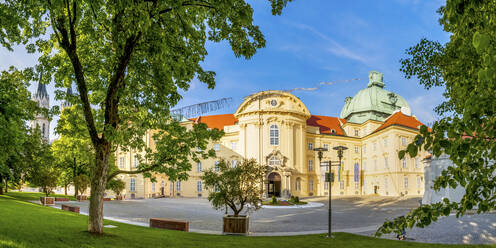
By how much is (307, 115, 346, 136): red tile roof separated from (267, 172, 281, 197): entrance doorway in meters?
14.0

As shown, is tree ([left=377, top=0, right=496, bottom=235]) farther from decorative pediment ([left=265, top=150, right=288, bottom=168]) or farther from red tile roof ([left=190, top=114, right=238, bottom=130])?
red tile roof ([left=190, top=114, right=238, bottom=130])

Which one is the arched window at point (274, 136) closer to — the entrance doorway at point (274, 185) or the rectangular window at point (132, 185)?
the entrance doorway at point (274, 185)

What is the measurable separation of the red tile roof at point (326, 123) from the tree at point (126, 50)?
5045cm

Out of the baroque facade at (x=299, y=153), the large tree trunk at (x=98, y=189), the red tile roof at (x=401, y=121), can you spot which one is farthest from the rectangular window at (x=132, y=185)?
the large tree trunk at (x=98, y=189)

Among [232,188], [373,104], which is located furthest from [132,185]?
[373,104]

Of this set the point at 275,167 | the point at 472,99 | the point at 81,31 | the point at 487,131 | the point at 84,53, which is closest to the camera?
the point at 472,99

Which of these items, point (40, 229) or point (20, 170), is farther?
point (20, 170)

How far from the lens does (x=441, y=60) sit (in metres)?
12.1

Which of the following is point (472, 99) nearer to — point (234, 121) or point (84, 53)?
point (84, 53)

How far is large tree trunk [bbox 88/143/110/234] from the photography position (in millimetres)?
10852

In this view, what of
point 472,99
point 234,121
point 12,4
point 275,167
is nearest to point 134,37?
point 12,4

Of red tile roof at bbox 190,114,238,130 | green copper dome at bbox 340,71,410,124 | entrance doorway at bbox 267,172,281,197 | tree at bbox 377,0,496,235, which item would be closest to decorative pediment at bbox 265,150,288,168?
entrance doorway at bbox 267,172,281,197

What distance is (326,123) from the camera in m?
64.0

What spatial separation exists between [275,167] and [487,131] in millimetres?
48481
